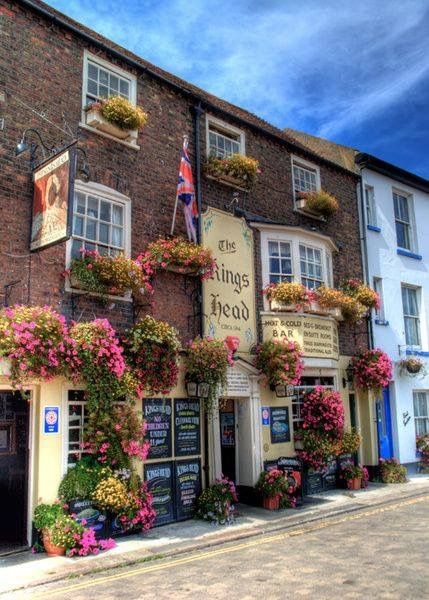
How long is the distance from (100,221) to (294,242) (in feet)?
17.8

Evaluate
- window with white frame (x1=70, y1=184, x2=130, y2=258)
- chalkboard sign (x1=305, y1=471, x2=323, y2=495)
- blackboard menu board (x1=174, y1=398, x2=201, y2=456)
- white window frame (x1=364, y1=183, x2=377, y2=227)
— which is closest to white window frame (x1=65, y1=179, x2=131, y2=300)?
window with white frame (x1=70, y1=184, x2=130, y2=258)

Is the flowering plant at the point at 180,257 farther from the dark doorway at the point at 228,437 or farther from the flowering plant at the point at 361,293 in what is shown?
the flowering plant at the point at 361,293

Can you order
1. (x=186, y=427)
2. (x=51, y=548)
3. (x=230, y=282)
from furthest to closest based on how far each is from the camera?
(x=230, y=282)
(x=186, y=427)
(x=51, y=548)

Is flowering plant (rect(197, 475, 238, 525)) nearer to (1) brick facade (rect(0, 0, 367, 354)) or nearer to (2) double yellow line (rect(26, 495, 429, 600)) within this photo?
(2) double yellow line (rect(26, 495, 429, 600))

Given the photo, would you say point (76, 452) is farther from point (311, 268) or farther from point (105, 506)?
point (311, 268)

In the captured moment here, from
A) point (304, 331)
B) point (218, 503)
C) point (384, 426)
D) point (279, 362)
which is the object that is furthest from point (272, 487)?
point (384, 426)

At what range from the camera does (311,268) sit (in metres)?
14.7

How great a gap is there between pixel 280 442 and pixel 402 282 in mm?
7685

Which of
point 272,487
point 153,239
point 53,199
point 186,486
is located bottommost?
point 272,487

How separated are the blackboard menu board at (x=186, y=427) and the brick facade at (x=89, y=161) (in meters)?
1.44

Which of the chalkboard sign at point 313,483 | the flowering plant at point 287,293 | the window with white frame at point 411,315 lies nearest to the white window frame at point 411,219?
the window with white frame at point 411,315

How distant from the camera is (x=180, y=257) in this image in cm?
1122

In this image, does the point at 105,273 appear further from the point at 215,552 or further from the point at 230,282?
the point at 215,552

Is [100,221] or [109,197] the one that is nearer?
[100,221]
